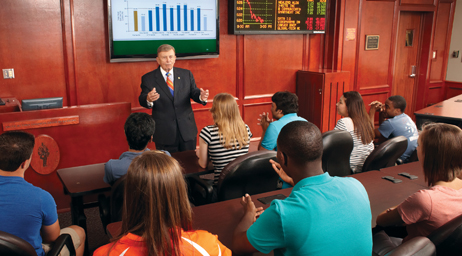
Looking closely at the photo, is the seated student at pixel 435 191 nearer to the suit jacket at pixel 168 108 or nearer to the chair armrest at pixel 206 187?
the chair armrest at pixel 206 187

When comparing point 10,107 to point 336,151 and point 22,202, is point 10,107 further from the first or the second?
point 336,151

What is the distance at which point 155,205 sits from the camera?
1.20 meters

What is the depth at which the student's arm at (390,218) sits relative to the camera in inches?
65.9

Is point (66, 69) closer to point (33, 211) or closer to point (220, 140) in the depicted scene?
point (220, 140)

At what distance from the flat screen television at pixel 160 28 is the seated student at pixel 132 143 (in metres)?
2.42

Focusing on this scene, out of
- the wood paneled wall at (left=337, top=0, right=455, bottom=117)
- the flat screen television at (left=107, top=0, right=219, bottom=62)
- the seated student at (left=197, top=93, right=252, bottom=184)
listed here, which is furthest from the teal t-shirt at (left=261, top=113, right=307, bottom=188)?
the wood paneled wall at (left=337, top=0, right=455, bottom=117)

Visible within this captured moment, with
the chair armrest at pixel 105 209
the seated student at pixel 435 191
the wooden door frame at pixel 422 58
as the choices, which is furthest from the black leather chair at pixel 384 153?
the wooden door frame at pixel 422 58

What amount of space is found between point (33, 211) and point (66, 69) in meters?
2.99

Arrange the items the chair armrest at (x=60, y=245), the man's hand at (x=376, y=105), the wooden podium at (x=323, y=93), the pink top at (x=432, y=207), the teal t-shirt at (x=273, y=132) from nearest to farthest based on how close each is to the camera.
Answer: the pink top at (x=432, y=207) < the chair armrest at (x=60, y=245) < the teal t-shirt at (x=273, y=132) < the man's hand at (x=376, y=105) < the wooden podium at (x=323, y=93)

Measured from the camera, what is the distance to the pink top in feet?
5.23

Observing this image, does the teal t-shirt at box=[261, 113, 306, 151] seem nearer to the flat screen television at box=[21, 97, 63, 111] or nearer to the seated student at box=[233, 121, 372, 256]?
the seated student at box=[233, 121, 372, 256]

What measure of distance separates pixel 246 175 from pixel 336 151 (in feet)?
2.70

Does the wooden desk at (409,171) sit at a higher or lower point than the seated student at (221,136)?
lower

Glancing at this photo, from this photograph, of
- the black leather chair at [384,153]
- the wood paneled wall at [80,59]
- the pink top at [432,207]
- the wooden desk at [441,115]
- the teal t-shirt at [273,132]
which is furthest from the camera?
the wooden desk at [441,115]
